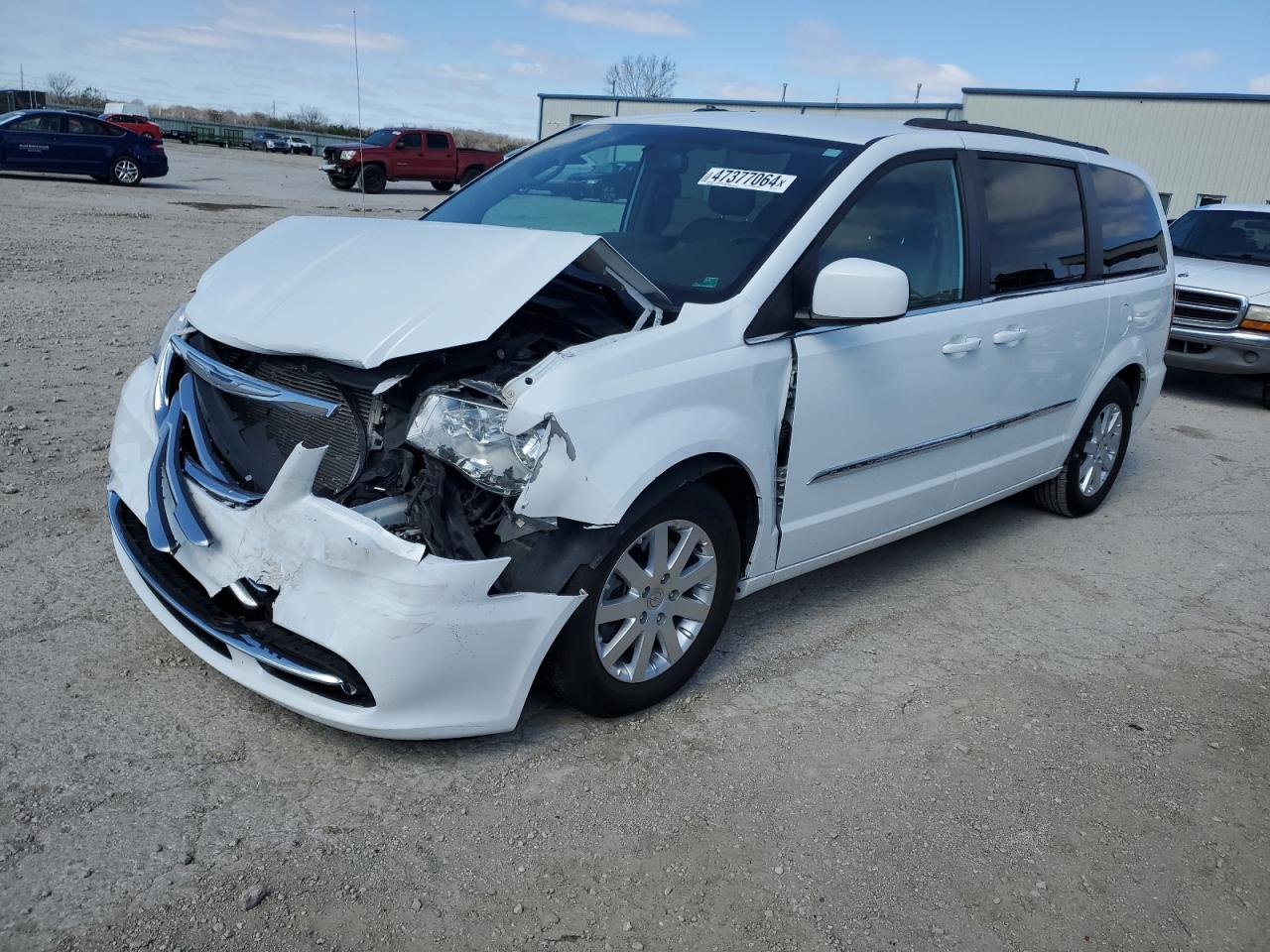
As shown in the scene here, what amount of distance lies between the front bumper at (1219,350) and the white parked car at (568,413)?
5.50m

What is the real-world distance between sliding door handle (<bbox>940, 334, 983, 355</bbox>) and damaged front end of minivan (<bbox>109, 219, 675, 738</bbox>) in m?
1.39

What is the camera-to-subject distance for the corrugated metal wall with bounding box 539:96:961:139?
29625mm

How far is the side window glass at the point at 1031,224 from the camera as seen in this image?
14.4 ft

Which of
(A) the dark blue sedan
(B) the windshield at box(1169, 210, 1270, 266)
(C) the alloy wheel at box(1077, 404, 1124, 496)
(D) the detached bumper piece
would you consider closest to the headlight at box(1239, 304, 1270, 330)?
(B) the windshield at box(1169, 210, 1270, 266)

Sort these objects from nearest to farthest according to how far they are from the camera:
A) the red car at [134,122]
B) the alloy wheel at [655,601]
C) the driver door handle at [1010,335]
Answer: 1. the alloy wheel at [655,601]
2. the driver door handle at [1010,335]
3. the red car at [134,122]

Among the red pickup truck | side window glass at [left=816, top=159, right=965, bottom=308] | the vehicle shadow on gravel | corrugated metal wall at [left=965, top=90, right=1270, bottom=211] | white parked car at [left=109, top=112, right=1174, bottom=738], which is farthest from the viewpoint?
the red pickup truck

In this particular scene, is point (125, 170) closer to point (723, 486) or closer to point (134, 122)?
point (134, 122)

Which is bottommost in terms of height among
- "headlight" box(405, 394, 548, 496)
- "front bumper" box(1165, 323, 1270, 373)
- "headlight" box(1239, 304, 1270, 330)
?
"front bumper" box(1165, 323, 1270, 373)

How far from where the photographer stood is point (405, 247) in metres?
3.35

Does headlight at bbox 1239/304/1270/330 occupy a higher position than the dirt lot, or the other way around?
headlight at bbox 1239/304/1270/330

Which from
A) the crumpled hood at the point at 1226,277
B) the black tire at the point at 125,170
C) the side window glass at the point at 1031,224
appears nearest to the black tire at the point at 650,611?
the side window glass at the point at 1031,224

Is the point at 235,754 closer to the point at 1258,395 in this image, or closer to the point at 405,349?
the point at 405,349

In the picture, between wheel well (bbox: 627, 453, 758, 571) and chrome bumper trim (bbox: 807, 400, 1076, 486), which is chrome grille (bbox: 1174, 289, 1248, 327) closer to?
chrome bumper trim (bbox: 807, 400, 1076, 486)

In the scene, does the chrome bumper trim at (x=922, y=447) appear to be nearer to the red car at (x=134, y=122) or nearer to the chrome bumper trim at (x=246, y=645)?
the chrome bumper trim at (x=246, y=645)
